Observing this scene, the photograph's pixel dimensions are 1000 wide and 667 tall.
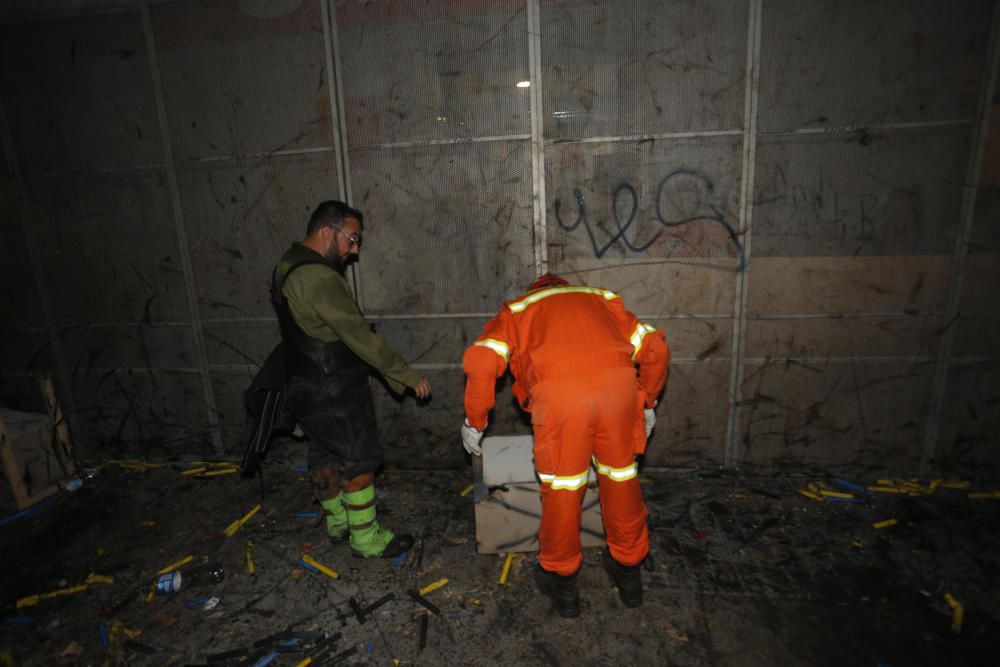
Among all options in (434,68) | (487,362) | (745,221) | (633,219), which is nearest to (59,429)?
(487,362)

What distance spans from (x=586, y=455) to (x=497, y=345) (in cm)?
74

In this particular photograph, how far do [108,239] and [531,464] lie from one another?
4.19m

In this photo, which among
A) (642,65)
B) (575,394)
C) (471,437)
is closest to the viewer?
(575,394)

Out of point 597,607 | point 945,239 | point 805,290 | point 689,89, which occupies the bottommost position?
point 597,607

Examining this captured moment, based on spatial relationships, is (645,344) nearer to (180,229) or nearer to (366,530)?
(366,530)

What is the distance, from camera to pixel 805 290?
3.96m

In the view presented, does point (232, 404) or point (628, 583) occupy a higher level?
point (232, 404)

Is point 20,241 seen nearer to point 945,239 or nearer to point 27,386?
point 27,386

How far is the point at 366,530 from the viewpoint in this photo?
3.44 metres

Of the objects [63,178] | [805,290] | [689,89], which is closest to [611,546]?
[805,290]

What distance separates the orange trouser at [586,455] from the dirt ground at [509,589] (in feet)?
1.53

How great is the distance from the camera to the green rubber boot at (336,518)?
11.8 ft

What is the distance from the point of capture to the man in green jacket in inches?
123

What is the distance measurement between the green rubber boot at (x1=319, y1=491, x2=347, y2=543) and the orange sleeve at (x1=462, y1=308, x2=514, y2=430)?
1425 millimetres
